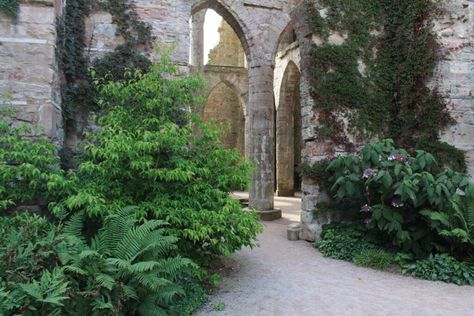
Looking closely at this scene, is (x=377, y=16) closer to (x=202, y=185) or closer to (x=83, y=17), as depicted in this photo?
(x=202, y=185)

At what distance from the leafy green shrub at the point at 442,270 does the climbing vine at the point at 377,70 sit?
2281 millimetres

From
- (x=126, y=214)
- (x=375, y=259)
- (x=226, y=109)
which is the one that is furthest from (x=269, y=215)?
(x=226, y=109)

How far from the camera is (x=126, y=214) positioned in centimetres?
382

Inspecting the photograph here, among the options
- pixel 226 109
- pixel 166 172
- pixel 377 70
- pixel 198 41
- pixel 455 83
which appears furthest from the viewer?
pixel 226 109

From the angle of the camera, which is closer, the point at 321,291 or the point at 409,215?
the point at 321,291

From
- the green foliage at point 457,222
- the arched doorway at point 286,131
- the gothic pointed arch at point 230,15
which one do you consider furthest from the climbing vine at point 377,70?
the arched doorway at point 286,131

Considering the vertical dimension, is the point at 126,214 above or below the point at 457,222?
above

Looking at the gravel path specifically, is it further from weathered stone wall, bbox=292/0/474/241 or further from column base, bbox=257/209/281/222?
column base, bbox=257/209/281/222

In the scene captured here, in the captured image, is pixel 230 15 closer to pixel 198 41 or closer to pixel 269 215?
pixel 269 215

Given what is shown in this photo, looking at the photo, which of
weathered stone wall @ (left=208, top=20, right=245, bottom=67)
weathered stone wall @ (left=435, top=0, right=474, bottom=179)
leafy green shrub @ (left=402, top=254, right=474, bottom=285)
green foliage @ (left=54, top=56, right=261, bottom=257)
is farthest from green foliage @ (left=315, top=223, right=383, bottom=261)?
weathered stone wall @ (left=208, top=20, right=245, bottom=67)

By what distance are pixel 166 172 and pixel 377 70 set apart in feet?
16.1

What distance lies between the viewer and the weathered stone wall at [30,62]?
15.8 feet

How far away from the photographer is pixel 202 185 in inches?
176

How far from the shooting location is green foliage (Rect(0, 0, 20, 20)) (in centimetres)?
479
